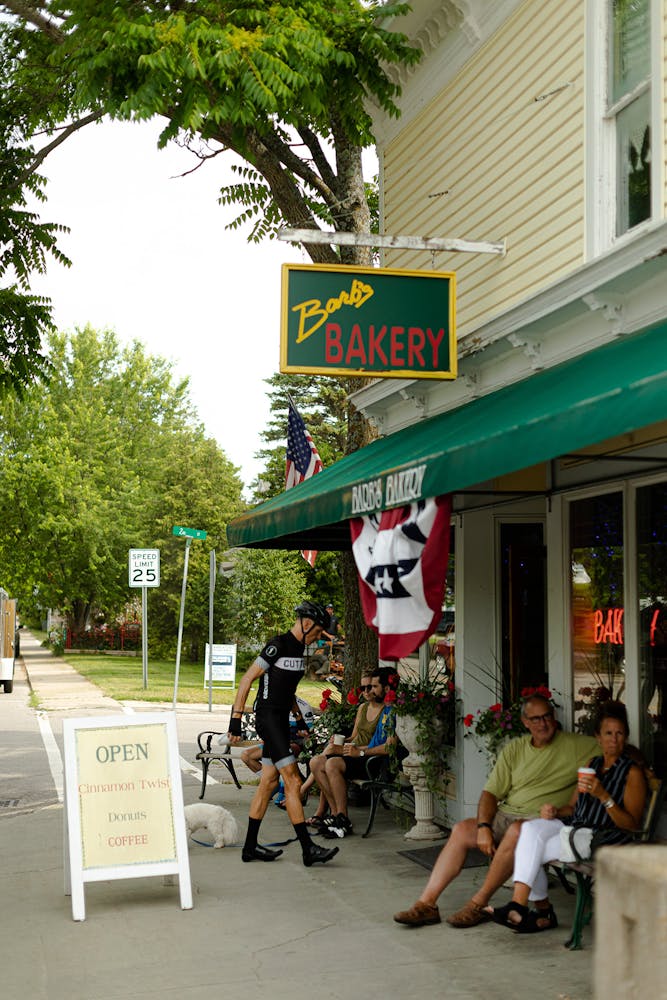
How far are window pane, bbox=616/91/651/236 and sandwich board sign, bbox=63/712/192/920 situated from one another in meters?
4.50

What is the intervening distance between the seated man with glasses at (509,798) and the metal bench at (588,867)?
460 mm

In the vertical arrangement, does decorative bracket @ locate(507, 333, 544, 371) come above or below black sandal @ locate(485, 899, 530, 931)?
above

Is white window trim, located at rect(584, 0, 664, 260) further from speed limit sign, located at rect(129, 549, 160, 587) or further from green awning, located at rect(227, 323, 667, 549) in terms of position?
speed limit sign, located at rect(129, 549, 160, 587)

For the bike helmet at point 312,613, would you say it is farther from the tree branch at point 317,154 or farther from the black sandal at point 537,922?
the tree branch at point 317,154

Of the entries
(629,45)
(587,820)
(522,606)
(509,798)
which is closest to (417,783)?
(522,606)

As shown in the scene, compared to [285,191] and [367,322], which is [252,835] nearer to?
[367,322]

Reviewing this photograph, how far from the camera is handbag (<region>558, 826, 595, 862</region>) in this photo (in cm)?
601

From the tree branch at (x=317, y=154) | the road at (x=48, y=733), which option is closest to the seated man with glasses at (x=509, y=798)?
the road at (x=48, y=733)

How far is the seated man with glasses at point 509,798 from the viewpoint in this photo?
6430 millimetres

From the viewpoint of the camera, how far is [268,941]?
20.6 ft

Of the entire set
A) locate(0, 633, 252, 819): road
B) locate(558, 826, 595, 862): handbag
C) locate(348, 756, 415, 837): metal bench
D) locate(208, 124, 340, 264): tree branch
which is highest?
locate(208, 124, 340, 264): tree branch

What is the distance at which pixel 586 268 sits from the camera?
269 inches

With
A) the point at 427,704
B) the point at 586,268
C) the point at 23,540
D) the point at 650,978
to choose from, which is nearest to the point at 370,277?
the point at 586,268

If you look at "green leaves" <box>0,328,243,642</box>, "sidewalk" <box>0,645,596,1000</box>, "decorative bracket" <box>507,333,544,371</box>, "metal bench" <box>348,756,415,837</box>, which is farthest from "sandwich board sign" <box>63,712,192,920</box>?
"green leaves" <box>0,328,243,642</box>
